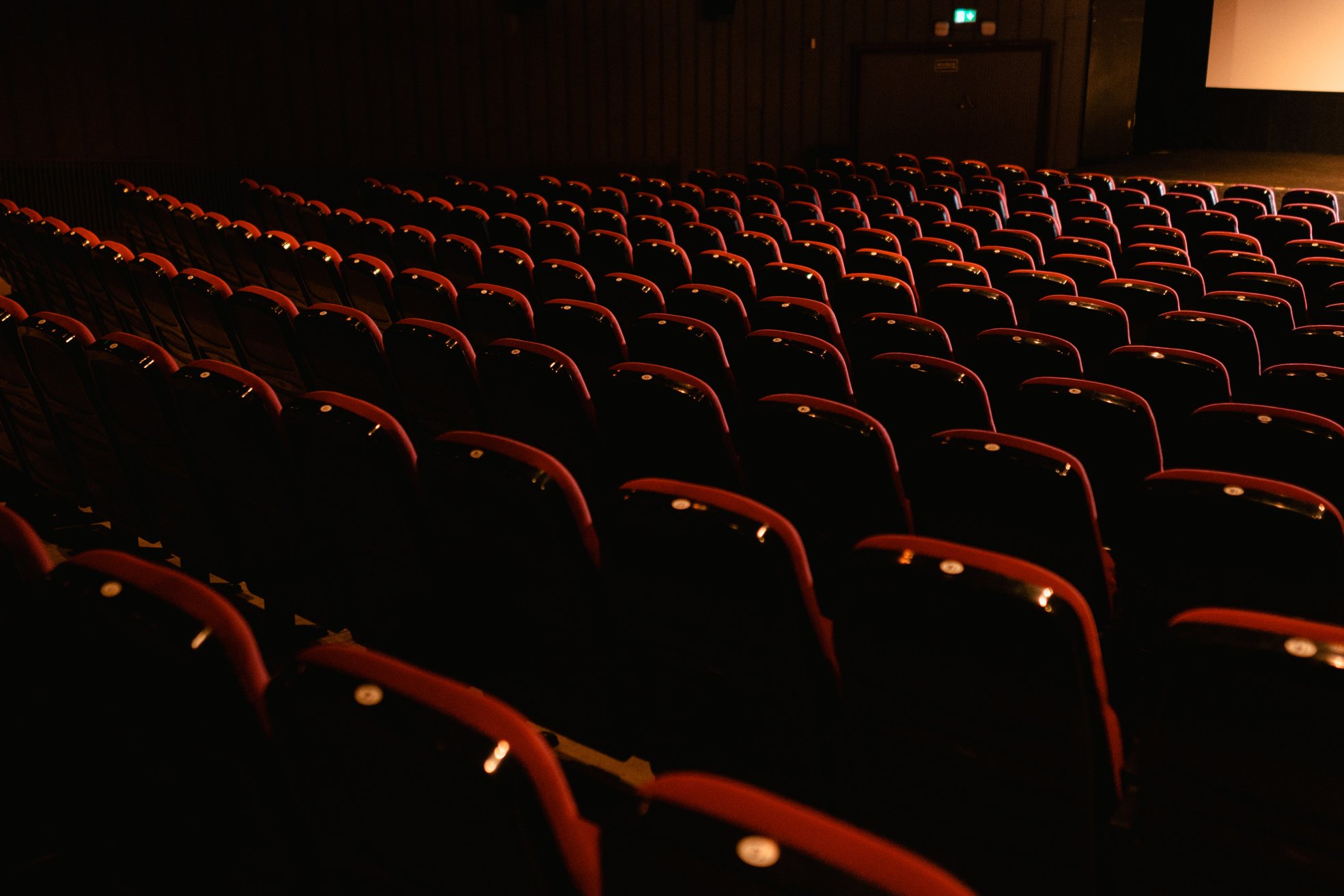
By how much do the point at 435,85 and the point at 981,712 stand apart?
36.0 feet

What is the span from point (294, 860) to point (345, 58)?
1061 cm

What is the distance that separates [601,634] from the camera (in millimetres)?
2057

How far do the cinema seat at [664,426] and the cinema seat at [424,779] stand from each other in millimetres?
1408

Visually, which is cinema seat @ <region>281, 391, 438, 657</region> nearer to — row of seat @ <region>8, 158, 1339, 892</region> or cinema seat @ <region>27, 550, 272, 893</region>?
row of seat @ <region>8, 158, 1339, 892</region>

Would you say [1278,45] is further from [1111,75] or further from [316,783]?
[316,783]

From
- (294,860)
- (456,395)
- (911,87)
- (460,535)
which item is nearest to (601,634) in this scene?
(460,535)

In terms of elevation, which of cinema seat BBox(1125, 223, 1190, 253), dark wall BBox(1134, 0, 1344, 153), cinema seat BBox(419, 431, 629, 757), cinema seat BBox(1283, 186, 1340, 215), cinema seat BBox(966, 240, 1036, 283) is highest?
dark wall BBox(1134, 0, 1344, 153)

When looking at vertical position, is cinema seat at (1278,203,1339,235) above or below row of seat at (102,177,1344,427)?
above

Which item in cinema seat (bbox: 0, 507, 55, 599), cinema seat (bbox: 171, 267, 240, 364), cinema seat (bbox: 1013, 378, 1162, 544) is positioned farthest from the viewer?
cinema seat (bbox: 171, 267, 240, 364)

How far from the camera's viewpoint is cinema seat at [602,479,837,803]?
5.55 feet

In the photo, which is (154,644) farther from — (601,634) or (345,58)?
(345,58)

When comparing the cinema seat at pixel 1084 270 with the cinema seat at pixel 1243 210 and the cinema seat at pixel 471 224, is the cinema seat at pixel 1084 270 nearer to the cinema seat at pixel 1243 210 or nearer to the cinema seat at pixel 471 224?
the cinema seat at pixel 1243 210

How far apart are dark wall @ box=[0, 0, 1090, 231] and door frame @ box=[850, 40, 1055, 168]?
11 centimetres

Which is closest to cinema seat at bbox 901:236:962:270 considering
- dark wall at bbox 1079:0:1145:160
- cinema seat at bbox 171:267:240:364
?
cinema seat at bbox 171:267:240:364
